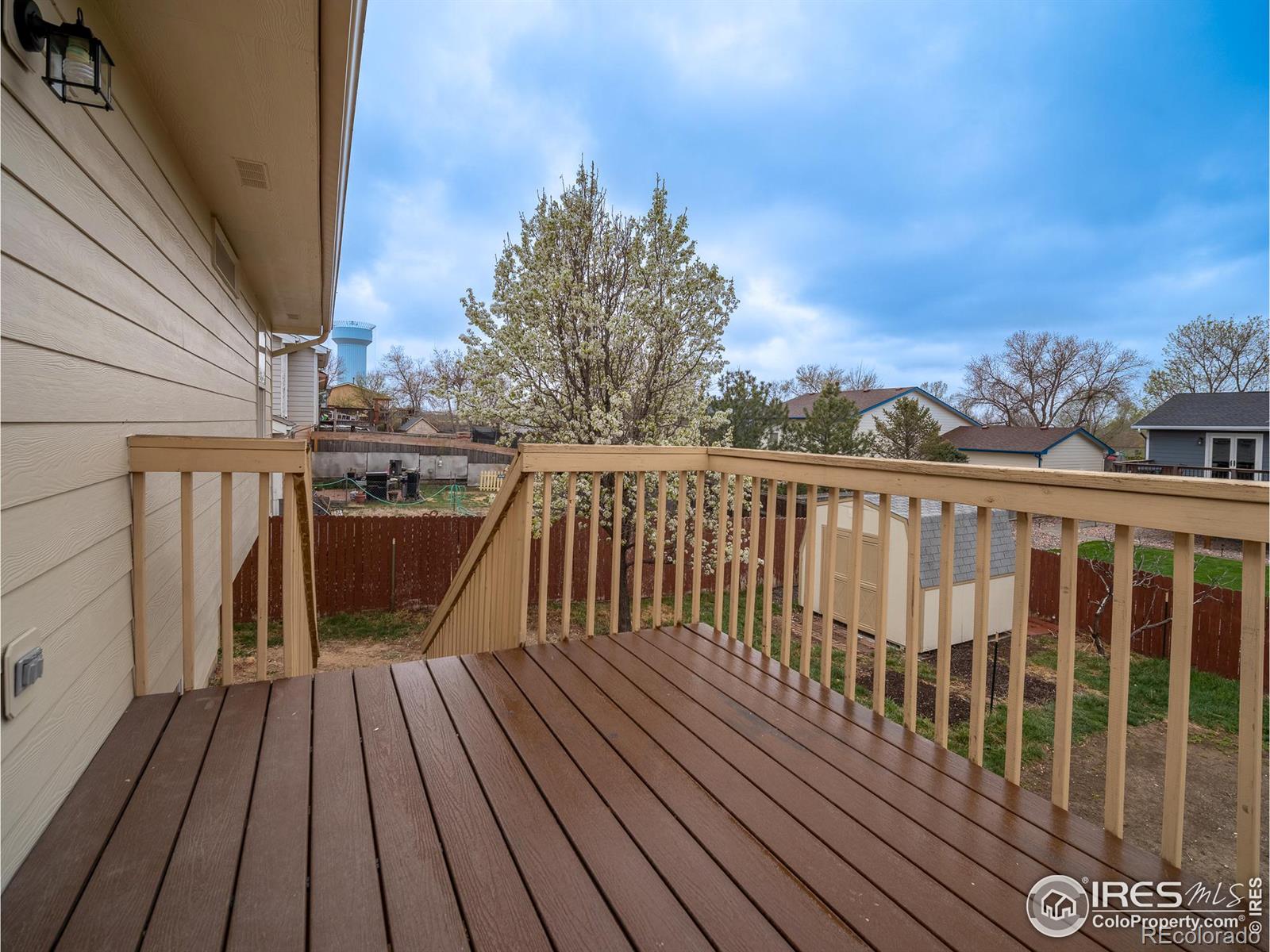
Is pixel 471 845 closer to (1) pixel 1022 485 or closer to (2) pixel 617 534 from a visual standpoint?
(2) pixel 617 534

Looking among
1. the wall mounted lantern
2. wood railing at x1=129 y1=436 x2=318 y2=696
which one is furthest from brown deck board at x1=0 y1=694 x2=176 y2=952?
the wall mounted lantern

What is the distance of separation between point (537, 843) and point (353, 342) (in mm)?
57988

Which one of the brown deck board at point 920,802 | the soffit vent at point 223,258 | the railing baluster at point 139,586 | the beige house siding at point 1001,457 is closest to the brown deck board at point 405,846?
the railing baluster at point 139,586

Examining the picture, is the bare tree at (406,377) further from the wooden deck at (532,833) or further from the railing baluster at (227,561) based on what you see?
the wooden deck at (532,833)

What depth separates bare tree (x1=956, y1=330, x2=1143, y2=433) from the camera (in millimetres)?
25484

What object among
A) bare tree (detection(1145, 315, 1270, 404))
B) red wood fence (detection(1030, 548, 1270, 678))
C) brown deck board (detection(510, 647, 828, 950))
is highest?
bare tree (detection(1145, 315, 1270, 404))

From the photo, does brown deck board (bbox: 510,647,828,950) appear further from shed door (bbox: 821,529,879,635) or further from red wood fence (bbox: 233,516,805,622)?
shed door (bbox: 821,529,879,635)

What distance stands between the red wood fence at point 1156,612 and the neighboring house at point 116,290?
329 inches

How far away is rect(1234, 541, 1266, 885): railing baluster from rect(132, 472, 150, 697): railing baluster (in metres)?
2.94

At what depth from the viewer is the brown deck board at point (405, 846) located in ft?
3.66

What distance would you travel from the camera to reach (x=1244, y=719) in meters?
1.22

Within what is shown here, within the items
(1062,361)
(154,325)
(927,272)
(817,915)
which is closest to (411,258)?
(927,272)

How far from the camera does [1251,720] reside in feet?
3.95

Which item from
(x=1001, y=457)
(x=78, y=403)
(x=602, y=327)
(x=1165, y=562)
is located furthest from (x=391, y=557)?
(x=1001, y=457)
